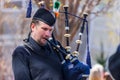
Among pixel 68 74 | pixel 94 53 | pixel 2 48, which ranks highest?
pixel 68 74

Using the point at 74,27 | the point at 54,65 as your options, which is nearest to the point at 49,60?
the point at 54,65

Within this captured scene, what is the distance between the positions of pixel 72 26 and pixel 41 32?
9.39ft

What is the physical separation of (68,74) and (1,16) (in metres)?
6.83

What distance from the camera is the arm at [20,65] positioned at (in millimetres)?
5047

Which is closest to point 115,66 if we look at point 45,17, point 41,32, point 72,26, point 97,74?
point 97,74

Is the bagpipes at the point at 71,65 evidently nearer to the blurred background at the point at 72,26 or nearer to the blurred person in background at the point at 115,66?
the blurred background at the point at 72,26

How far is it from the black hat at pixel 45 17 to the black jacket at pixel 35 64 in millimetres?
210

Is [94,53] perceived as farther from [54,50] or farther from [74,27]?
[54,50]

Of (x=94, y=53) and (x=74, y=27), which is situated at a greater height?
(x=74, y=27)

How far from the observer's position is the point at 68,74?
17.1ft

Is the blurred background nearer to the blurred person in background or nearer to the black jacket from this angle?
the black jacket

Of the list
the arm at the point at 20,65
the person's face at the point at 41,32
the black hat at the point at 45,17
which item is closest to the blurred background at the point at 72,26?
the black hat at the point at 45,17

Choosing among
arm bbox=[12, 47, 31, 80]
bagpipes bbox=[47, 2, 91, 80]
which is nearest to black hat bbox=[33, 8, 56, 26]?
bagpipes bbox=[47, 2, 91, 80]

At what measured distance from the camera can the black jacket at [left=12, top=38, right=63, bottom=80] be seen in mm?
5086
